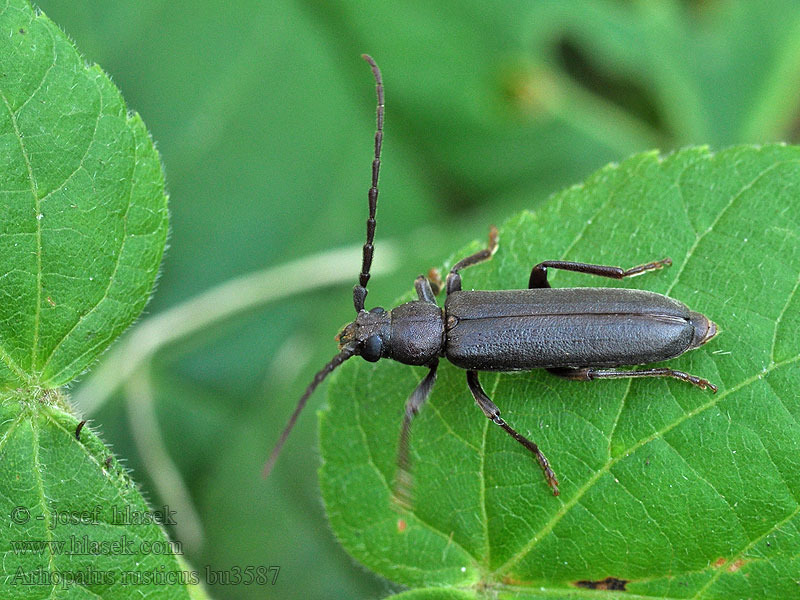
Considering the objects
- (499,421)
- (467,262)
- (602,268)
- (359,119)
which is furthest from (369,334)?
(359,119)

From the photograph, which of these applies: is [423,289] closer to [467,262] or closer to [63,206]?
[467,262]

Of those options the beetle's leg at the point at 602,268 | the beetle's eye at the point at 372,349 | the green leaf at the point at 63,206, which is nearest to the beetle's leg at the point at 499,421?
the beetle's eye at the point at 372,349

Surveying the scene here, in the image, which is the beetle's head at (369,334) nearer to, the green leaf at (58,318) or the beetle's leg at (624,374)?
the beetle's leg at (624,374)

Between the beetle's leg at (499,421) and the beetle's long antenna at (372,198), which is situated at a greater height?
the beetle's long antenna at (372,198)

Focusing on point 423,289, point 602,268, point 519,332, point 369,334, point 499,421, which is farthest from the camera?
point 423,289

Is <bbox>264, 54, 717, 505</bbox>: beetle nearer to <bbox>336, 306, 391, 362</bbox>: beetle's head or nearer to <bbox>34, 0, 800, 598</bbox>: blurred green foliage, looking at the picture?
<bbox>336, 306, 391, 362</bbox>: beetle's head

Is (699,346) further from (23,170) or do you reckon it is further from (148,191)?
(23,170)
